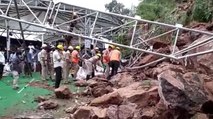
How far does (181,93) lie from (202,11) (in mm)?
8020

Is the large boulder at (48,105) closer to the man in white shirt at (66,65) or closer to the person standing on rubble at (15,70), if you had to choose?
the person standing on rubble at (15,70)

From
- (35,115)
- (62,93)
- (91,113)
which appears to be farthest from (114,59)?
(91,113)

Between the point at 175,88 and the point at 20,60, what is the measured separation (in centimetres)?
1481

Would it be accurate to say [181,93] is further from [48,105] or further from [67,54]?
[67,54]

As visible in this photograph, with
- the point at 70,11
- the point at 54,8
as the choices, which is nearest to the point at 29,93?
the point at 70,11

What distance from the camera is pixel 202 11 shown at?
16.0 m

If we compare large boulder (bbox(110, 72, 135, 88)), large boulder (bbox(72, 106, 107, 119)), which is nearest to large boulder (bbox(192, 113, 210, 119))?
large boulder (bbox(72, 106, 107, 119))

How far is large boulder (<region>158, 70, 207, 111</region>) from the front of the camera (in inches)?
345

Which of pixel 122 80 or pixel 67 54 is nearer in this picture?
pixel 122 80

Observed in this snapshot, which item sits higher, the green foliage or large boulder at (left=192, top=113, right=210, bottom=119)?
the green foliage

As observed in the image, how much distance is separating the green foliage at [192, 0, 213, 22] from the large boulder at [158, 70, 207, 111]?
6.75m

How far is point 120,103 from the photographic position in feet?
34.7

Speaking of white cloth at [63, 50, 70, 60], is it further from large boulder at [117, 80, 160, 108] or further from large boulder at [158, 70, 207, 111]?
large boulder at [158, 70, 207, 111]

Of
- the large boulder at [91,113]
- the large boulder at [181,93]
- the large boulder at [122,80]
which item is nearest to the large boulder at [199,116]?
the large boulder at [181,93]
